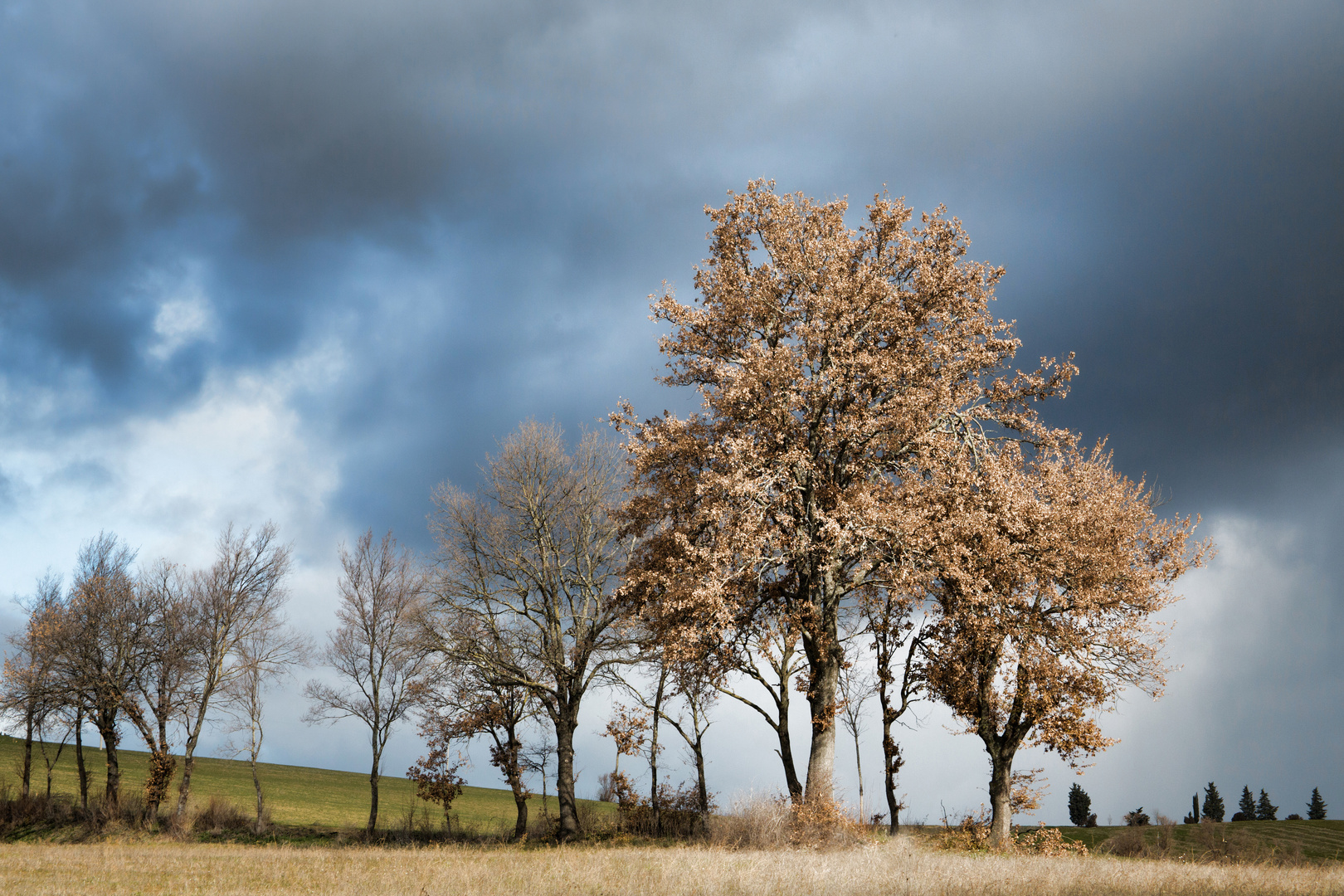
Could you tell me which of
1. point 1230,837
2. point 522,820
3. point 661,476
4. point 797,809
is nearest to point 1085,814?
point 1230,837

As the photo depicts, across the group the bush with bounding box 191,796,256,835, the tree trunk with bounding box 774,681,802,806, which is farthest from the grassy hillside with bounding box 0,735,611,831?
the tree trunk with bounding box 774,681,802,806

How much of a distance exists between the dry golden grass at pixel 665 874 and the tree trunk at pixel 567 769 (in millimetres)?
8858

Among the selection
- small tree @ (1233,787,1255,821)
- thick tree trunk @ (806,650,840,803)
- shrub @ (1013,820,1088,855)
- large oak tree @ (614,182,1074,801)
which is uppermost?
large oak tree @ (614,182,1074,801)

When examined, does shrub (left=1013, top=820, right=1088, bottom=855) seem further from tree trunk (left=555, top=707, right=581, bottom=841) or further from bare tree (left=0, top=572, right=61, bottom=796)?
bare tree (left=0, top=572, right=61, bottom=796)

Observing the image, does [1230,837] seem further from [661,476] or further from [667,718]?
[661,476]

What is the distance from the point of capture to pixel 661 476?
23.8 meters

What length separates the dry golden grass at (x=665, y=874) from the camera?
13195mm

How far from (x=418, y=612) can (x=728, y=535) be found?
15.3 meters

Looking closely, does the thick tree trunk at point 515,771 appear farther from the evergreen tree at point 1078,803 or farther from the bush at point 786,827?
the evergreen tree at point 1078,803

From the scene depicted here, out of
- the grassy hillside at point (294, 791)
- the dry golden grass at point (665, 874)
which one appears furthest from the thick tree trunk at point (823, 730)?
the grassy hillside at point (294, 791)

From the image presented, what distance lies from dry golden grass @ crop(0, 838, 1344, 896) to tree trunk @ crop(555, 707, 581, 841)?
349 inches

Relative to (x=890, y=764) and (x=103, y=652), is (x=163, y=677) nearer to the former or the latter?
(x=103, y=652)

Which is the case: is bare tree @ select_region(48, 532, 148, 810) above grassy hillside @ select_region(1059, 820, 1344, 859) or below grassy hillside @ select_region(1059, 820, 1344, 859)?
above

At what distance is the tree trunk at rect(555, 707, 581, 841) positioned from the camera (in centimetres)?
3077
